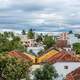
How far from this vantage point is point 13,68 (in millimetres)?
54344

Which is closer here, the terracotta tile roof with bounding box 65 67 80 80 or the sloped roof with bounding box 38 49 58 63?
the terracotta tile roof with bounding box 65 67 80 80

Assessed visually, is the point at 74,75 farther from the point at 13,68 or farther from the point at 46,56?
the point at 46,56

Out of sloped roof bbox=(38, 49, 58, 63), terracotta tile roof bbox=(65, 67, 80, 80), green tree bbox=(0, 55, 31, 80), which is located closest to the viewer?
green tree bbox=(0, 55, 31, 80)

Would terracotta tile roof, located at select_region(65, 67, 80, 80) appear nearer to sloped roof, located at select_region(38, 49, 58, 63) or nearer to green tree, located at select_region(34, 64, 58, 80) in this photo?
green tree, located at select_region(34, 64, 58, 80)

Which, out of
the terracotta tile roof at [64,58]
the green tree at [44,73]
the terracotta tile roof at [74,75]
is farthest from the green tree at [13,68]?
the terracotta tile roof at [64,58]

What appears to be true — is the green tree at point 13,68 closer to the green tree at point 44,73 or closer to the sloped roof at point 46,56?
the green tree at point 44,73

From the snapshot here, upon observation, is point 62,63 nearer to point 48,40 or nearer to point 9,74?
point 9,74

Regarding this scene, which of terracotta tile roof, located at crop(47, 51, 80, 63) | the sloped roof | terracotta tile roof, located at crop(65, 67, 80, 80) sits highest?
terracotta tile roof, located at crop(47, 51, 80, 63)

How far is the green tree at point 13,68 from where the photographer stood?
2124 inches

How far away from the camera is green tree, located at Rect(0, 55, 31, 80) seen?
5394 cm

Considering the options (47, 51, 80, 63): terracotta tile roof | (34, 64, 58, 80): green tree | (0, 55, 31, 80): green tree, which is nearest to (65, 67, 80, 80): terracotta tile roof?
(34, 64, 58, 80): green tree

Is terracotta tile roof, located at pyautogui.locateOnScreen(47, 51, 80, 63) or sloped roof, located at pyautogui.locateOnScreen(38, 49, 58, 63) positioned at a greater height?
terracotta tile roof, located at pyautogui.locateOnScreen(47, 51, 80, 63)

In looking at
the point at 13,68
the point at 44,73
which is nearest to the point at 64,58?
the point at 13,68

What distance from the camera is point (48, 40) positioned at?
156125 mm
